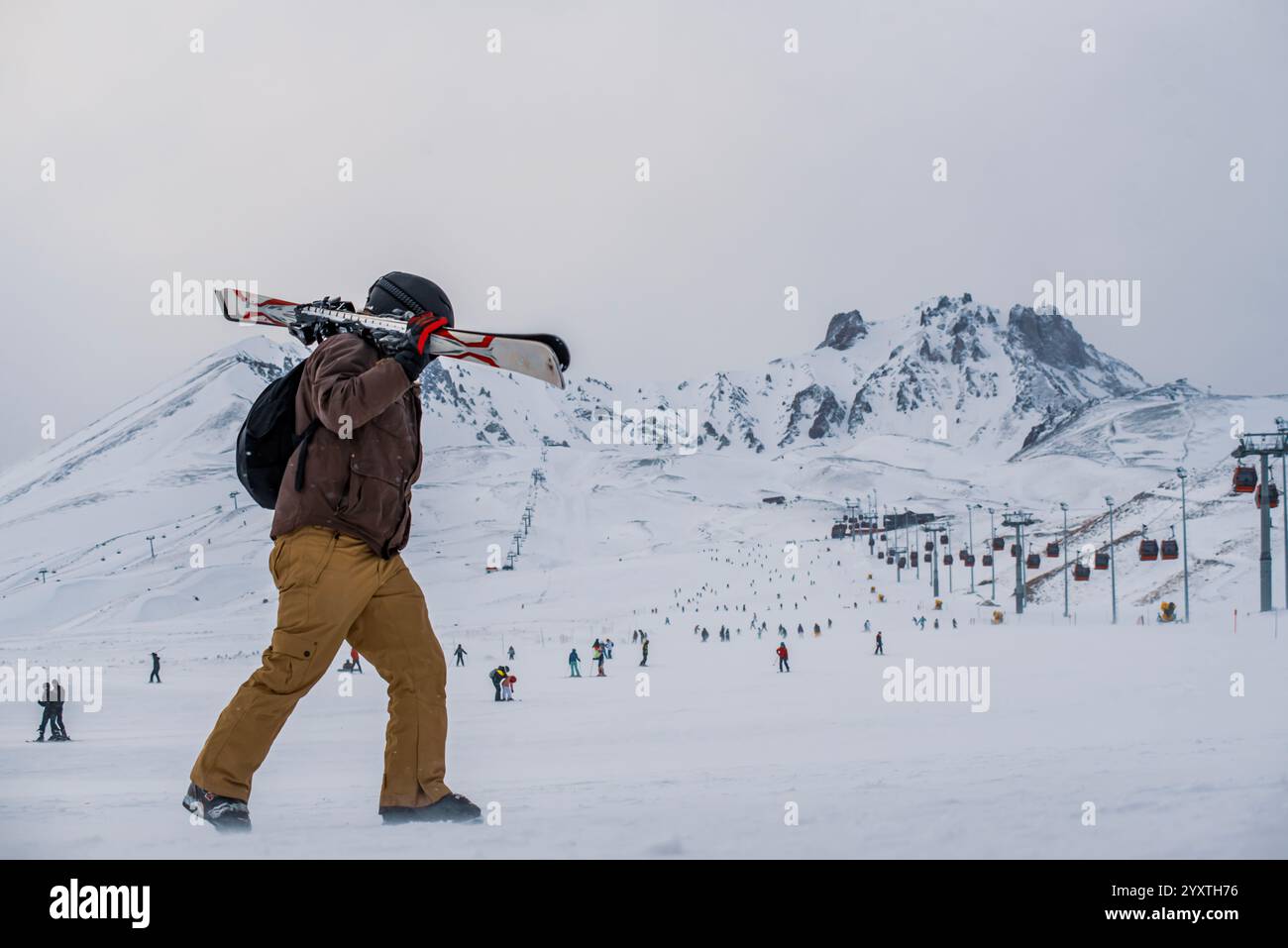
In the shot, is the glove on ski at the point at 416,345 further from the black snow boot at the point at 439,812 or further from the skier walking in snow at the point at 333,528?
the black snow boot at the point at 439,812

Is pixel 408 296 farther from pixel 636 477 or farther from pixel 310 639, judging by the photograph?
pixel 636 477

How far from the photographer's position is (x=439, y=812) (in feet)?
10.6

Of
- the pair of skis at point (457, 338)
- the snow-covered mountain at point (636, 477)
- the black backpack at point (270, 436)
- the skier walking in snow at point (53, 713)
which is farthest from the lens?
the snow-covered mountain at point (636, 477)

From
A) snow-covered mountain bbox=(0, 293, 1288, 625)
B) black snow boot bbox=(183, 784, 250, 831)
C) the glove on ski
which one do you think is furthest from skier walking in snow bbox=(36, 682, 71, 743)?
snow-covered mountain bbox=(0, 293, 1288, 625)

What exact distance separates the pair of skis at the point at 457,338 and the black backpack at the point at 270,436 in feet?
0.68

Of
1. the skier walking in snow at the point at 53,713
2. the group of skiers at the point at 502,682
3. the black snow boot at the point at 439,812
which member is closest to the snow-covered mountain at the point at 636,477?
the group of skiers at the point at 502,682

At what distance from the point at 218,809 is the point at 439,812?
59 centimetres

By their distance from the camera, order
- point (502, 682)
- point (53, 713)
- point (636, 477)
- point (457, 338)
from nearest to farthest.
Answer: point (457, 338), point (53, 713), point (502, 682), point (636, 477)

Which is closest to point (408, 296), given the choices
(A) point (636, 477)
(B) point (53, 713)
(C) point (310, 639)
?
(C) point (310, 639)

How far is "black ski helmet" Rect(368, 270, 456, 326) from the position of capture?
3250mm

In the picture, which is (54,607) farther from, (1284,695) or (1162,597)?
(1284,695)

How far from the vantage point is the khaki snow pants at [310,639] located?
3.05 m

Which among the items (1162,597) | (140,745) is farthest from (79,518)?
(140,745)
